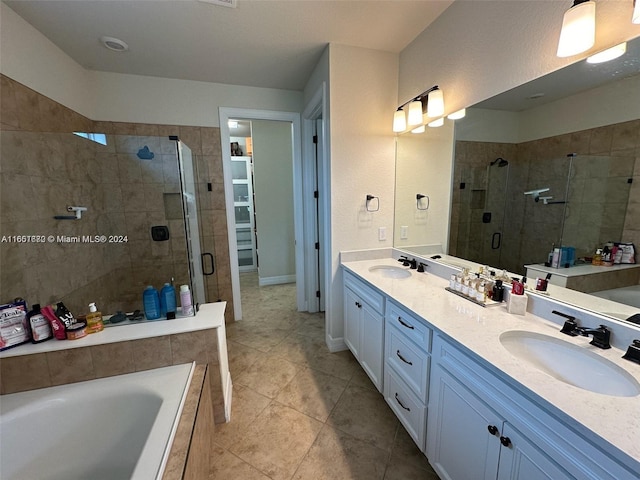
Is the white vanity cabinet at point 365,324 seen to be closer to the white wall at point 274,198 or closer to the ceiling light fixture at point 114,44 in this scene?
the white wall at point 274,198

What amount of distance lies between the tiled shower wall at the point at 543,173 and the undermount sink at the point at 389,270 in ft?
1.86

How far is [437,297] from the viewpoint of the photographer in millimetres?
1591

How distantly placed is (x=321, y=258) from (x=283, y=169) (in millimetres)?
1811

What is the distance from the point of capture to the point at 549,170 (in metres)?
1.31

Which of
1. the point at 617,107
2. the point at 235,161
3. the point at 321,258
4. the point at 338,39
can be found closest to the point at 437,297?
the point at 617,107

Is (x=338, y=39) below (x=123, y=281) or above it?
above

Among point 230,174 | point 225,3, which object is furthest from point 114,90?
point 225,3

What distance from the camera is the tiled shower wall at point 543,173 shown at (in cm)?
103

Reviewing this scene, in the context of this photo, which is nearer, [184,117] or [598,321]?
[598,321]

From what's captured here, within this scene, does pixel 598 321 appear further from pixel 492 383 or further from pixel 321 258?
pixel 321 258

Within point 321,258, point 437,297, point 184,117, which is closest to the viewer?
point 437,297

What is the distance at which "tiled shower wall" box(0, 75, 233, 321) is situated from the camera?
1.68 meters

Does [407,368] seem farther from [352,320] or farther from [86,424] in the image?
[86,424]

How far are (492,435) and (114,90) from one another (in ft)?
12.3
